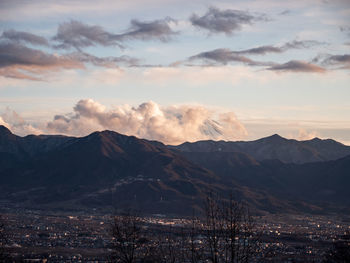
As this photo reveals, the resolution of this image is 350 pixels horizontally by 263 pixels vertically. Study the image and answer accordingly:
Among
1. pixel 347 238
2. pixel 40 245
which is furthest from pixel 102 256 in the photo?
pixel 347 238

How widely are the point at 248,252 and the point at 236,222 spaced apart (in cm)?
387

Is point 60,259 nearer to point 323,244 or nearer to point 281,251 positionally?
point 281,251

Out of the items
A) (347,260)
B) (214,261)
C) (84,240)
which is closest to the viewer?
(214,261)

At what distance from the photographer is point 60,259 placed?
14862 centimetres

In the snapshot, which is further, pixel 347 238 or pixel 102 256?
pixel 102 256

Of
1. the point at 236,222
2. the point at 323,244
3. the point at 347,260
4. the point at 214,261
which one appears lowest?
the point at 323,244

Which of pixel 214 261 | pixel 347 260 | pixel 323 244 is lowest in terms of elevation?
pixel 323 244

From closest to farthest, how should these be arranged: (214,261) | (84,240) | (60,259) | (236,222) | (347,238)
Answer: (214,261), (236,222), (347,238), (60,259), (84,240)

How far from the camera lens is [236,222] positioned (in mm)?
46625

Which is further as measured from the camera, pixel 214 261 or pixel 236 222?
pixel 236 222

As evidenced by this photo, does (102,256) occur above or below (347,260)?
below

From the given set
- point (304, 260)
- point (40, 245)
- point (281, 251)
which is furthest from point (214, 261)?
point (40, 245)

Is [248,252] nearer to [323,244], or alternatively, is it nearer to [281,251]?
[281,251]

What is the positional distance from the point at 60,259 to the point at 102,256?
1262 centimetres
